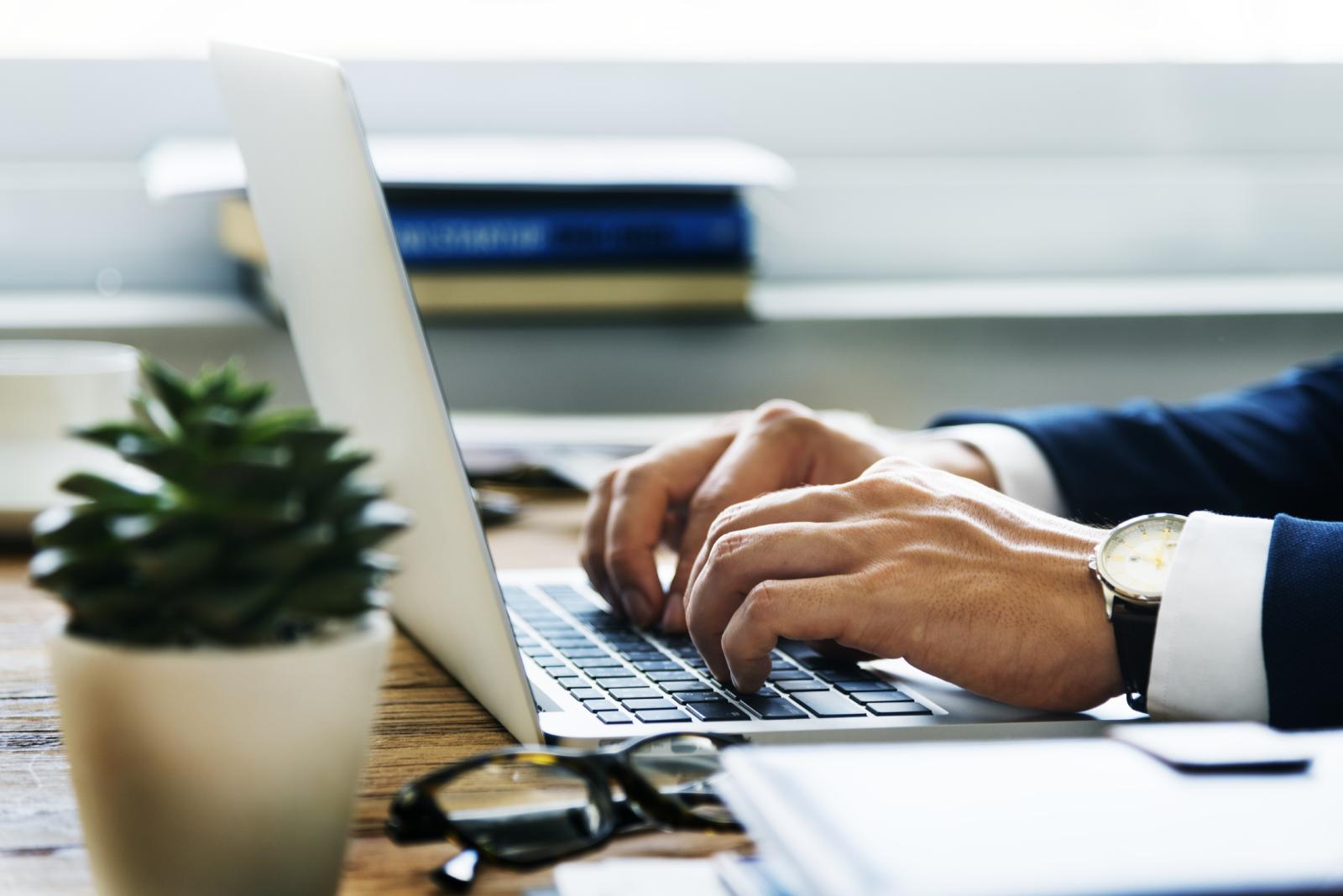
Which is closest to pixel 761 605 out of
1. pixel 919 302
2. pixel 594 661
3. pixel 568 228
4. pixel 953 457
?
pixel 594 661

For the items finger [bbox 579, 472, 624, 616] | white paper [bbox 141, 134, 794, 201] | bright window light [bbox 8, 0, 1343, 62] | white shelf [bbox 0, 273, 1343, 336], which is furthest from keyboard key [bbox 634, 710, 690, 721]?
bright window light [bbox 8, 0, 1343, 62]

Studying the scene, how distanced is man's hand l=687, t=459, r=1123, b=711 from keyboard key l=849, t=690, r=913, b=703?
0.7 inches

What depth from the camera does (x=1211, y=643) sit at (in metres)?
0.63

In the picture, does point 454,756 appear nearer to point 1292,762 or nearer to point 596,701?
point 596,701

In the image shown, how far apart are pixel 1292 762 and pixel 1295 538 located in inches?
9.6

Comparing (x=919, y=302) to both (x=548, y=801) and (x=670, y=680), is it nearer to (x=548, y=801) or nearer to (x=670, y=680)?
(x=670, y=680)

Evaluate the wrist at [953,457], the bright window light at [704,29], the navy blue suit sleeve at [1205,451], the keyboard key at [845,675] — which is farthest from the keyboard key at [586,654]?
the bright window light at [704,29]

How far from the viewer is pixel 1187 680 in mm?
620

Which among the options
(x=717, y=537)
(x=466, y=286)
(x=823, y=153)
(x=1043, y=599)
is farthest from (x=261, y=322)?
(x=1043, y=599)

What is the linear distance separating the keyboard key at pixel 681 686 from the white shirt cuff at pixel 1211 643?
199mm

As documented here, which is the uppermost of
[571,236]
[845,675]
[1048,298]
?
[571,236]

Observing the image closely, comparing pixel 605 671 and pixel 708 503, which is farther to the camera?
pixel 708 503

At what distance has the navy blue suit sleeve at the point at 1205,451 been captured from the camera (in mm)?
1028

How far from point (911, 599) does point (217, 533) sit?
35 centimetres
